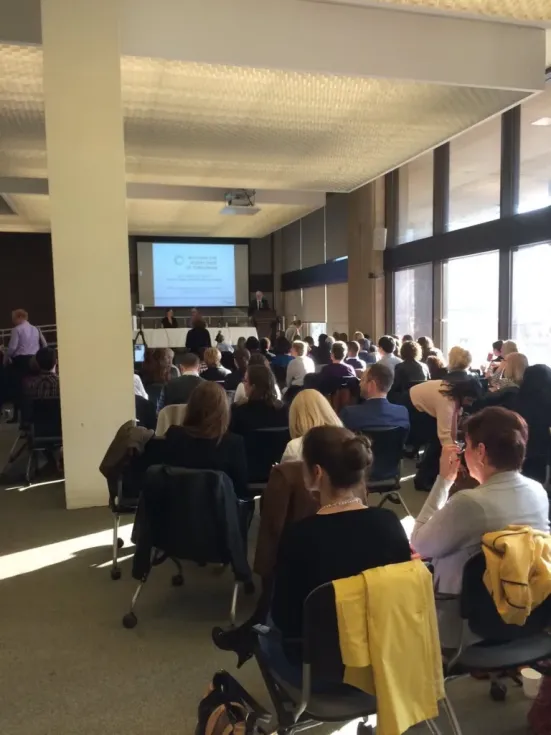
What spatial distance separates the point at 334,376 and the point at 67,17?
3.58 meters

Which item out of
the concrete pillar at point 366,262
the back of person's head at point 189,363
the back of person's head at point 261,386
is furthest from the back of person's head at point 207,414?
the concrete pillar at point 366,262

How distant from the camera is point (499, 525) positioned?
1.88 meters

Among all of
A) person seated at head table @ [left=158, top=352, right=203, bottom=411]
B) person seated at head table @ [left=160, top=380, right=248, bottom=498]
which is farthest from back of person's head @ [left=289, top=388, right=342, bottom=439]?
person seated at head table @ [left=158, top=352, right=203, bottom=411]

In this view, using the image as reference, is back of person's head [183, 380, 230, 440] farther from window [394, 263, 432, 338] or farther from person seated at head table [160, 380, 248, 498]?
window [394, 263, 432, 338]

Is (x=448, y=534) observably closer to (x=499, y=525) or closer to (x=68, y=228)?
(x=499, y=525)

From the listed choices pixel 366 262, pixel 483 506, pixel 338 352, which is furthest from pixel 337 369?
pixel 366 262

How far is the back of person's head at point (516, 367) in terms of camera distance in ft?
16.6

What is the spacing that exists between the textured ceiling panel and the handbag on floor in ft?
15.4

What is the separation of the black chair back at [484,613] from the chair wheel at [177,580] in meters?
1.97

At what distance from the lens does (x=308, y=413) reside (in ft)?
9.97

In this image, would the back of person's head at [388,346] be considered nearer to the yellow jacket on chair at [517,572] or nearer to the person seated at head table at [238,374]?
the person seated at head table at [238,374]

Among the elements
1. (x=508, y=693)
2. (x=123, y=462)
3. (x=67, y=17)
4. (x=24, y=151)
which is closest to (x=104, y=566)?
(x=123, y=462)

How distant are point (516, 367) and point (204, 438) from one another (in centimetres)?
325

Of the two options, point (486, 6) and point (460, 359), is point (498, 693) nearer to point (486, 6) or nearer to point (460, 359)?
point (460, 359)
